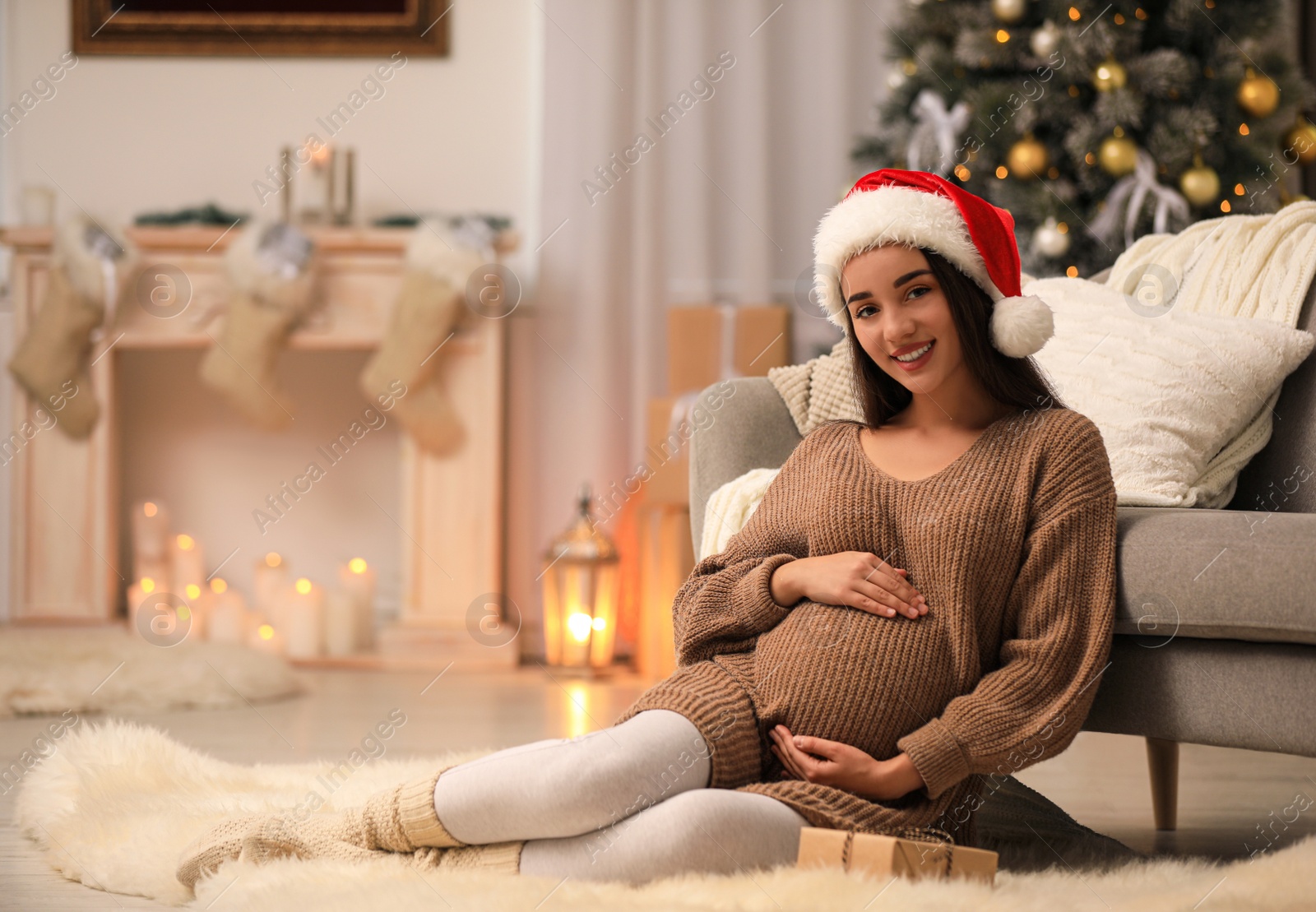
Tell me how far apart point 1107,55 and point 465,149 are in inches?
69.1

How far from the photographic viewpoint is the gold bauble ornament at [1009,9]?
257 centimetres

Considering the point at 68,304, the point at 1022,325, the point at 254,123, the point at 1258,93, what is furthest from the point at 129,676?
the point at 1258,93

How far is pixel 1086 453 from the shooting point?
1.23 m

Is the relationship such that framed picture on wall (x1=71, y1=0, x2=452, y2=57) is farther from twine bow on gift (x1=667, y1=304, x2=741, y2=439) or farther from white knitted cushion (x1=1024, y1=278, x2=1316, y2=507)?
white knitted cushion (x1=1024, y1=278, x2=1316, y2=507)

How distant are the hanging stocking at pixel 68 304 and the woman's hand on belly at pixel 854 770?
260cm

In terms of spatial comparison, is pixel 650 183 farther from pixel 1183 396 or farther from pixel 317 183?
pixel 1183 396

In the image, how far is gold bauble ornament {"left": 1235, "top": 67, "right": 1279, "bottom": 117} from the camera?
2525 millimetres

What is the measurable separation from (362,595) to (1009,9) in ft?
7.07

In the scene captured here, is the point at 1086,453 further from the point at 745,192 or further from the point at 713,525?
the point at 745,192

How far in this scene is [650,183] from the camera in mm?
3316

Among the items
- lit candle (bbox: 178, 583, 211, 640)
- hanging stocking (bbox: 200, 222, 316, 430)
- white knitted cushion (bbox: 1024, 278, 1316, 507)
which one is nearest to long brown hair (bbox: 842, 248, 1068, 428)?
white knitted cushion (bbox: 1024, 278, 1316, 507)

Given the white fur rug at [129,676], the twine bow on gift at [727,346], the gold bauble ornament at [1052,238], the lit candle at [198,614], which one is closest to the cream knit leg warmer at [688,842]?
the white fur rug at [129,676]

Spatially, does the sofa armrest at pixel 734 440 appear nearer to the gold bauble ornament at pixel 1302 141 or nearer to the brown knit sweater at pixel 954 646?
the brown knit sweater at pixel 954 646

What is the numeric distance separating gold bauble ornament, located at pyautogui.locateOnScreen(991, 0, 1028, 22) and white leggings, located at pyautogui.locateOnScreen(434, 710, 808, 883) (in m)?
1.99
